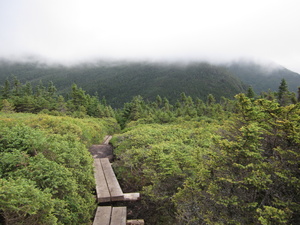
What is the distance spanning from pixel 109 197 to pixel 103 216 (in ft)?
3.17

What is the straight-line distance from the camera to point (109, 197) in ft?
20.6

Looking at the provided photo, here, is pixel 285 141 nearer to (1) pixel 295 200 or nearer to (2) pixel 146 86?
(1) pixel 295 200

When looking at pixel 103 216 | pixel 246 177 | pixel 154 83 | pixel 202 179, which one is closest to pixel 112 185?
pixel 103 216

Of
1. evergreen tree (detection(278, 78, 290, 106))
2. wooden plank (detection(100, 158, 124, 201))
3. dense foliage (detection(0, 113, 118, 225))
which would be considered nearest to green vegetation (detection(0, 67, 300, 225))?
dense foliage (detection(0, 113, 118, 225))

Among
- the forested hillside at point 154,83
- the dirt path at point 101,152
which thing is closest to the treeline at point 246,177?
the dirt path at point 101,152

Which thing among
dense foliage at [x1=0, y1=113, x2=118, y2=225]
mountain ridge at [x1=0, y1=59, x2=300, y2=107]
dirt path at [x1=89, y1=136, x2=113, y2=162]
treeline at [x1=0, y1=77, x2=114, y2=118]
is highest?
dense foliage at [x1=0, y1=113, x2=118, y2=225]

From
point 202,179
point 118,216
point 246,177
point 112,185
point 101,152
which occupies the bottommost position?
point 101,152

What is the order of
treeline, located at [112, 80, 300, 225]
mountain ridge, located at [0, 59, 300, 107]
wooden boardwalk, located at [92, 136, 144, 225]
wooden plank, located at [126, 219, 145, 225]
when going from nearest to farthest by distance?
1. treeline, located at [112, 80, 300, 225]
2. wooden boardwalk, located at [92, 136, 144, 225]
3. wooden plank, located at [126, 219, 145, 225]
4. mountain ridge, located at [0, 59, 300, 107]

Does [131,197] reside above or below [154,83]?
above

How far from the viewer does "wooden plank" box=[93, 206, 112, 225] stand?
16.6 feet

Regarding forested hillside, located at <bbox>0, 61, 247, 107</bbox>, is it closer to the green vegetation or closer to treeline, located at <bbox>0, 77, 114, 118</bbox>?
treeline, located at <bbox>0, 77, 114, 118</bbox>

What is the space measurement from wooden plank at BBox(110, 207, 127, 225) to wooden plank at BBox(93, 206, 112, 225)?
0.11 m

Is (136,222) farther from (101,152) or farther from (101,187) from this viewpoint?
(101,152)

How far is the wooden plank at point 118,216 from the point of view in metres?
5.09
